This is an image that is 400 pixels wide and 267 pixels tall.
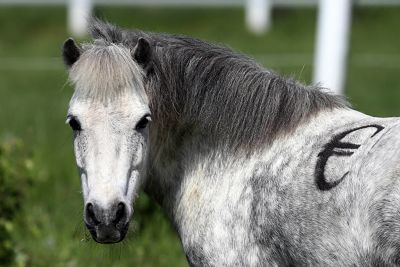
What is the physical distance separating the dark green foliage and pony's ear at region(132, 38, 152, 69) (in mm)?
1909

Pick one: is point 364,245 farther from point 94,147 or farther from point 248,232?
point 94,147

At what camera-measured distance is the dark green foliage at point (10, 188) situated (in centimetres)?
588

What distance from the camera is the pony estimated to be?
149 inches

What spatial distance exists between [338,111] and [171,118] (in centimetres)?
78

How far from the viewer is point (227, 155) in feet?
14.5

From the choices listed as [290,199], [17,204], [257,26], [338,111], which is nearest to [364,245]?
[290,199]

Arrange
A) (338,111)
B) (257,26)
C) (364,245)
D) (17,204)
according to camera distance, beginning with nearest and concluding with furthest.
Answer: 1. (364,245)
2. (338,111)
3. (17,204)
4. (257,26)

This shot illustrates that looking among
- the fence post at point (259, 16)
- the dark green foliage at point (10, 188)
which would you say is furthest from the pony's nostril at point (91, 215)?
the fence post at point (259, 16)

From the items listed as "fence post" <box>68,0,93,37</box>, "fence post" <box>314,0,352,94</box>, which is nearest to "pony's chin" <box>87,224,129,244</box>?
"fence post" <box>314,0,352,94</box>

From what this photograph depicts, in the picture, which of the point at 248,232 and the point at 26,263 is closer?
the point at 248,232

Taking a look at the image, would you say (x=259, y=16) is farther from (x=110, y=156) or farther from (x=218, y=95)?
(x=110, y=156)

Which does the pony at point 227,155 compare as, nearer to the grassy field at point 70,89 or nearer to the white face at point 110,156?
the white face at point 110,156

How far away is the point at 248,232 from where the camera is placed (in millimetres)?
4105

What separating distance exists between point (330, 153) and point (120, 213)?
92 centimetres
